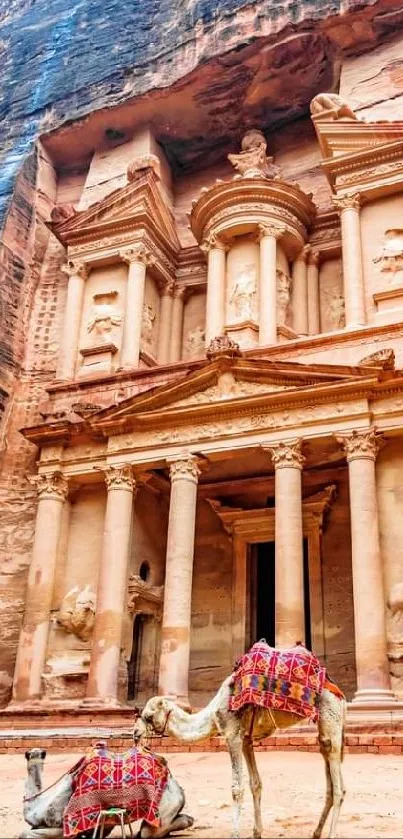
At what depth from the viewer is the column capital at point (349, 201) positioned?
830 inches

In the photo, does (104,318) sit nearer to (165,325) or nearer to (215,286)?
(165,325)

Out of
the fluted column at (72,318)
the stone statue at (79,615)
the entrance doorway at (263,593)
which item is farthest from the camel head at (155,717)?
the fluted column at (72,318)

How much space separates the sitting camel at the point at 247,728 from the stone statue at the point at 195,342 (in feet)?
60.0

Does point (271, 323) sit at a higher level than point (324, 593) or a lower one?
higher

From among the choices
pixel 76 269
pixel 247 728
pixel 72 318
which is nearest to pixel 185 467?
pixel 72 318

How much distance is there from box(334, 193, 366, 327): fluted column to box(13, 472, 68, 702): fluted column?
834cm

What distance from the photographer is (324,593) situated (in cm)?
1889

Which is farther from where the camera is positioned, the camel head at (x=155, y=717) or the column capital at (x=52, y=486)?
the column capital at (x=52, y=486)

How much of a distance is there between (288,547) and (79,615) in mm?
5427

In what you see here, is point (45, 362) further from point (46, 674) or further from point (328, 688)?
point (328, 688)

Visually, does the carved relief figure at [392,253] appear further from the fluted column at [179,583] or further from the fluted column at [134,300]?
the fluted column at [179,583]

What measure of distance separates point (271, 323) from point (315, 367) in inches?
199

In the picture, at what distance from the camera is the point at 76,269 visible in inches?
968

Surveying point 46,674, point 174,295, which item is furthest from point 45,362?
point 46,674
